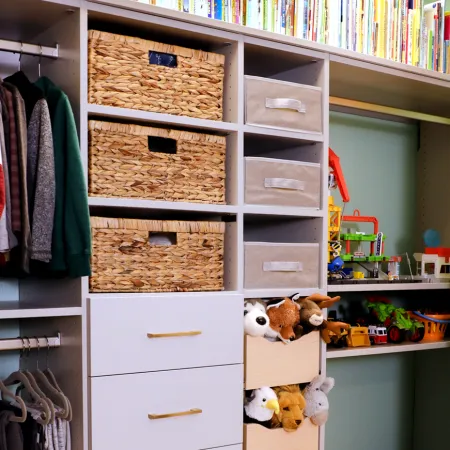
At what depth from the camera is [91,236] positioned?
1885 mm

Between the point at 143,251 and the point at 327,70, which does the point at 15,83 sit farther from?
the point at 327,70

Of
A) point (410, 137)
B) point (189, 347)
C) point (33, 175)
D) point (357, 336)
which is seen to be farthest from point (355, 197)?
point (33, 175)

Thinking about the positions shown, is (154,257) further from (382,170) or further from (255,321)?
(382,170)

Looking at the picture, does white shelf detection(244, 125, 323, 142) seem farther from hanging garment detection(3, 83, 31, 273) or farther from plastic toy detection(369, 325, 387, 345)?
plastic toy detection(369, 325, 387, 345)

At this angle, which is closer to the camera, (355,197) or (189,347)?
(189,347)

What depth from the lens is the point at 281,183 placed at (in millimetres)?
2264

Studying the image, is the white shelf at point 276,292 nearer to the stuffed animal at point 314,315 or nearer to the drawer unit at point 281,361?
the stuffed animal at point 314,315

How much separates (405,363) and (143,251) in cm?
188

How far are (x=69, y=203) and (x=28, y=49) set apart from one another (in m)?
0.50

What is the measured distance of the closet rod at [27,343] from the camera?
72.0 inches

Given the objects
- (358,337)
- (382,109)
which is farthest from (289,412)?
(382,109)

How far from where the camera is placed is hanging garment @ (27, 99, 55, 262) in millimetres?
1786

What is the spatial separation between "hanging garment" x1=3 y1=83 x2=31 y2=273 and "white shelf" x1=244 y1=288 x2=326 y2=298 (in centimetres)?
75

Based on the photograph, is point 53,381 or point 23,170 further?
point 53,381
